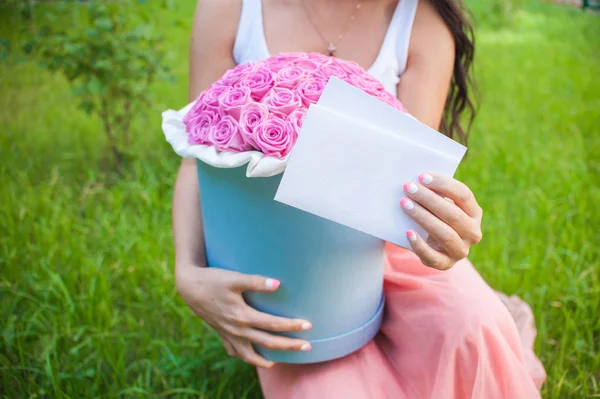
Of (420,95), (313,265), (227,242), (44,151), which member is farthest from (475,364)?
(44,151)

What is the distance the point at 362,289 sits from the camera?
988mm

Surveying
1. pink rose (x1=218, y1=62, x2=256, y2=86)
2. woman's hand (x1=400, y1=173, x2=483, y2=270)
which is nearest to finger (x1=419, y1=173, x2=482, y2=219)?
woman's hand (x1=400, y1=173, x2=483, y2=270)

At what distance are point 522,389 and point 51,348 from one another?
121cm

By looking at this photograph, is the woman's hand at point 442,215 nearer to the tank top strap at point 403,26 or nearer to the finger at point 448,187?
the finger at point 448,187

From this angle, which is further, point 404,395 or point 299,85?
point 404,395

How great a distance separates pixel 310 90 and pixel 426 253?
0.32 metres

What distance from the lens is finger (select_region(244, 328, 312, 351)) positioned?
97 cm

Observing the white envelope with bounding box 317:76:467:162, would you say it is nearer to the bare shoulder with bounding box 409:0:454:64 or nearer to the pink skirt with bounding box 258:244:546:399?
the pink skirt with bounding box 258:244:546:399

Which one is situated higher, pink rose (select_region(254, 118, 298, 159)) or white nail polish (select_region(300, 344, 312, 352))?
pink rose (select_region(254, 118, 298, 159))

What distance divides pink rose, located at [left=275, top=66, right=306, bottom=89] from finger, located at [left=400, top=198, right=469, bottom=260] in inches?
10.6

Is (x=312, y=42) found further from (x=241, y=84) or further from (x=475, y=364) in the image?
(x=475, y=364)

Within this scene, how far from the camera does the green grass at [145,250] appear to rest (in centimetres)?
146

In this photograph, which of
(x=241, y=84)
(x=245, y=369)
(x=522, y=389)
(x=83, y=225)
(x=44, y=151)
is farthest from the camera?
(x=44, y=151)

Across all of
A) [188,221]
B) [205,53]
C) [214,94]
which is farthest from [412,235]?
[205,53]
